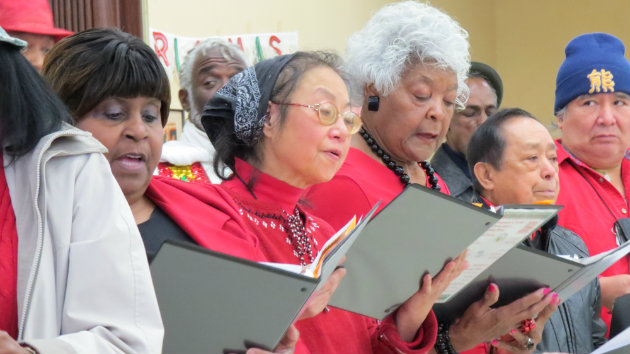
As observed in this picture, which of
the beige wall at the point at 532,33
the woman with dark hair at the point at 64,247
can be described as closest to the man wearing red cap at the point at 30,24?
the woman with dark hair at the point at 64,247

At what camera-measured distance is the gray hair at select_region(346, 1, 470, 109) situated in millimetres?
2602

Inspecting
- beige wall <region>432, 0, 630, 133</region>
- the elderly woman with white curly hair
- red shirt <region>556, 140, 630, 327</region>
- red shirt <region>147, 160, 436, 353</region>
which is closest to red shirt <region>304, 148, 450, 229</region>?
the elderly woman with white curly hair

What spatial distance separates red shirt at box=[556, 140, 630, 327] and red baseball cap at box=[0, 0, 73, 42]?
1.79m

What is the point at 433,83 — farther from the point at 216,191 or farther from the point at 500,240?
the point at 216,191

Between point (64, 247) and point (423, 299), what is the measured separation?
98 centimetres

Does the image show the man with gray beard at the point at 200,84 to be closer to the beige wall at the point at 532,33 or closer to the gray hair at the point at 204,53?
the gray hair at the point at 204,53

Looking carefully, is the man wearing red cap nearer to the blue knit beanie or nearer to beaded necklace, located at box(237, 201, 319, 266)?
beaded necklace, located at box(237, 201, 319, 266)

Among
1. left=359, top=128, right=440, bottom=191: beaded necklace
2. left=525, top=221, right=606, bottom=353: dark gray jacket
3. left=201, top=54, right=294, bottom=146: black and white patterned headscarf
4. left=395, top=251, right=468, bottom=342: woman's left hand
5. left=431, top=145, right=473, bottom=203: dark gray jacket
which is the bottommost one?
left=525, top=221, right=606, bottom=353: dark gray jacket

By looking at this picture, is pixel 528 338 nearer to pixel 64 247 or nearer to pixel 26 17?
pixel 64 247

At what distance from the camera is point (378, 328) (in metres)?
2.24

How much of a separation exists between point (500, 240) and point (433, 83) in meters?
0.67

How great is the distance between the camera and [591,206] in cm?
323

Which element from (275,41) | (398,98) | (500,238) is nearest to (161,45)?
(275,41)

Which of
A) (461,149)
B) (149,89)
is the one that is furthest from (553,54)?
(149,89)
